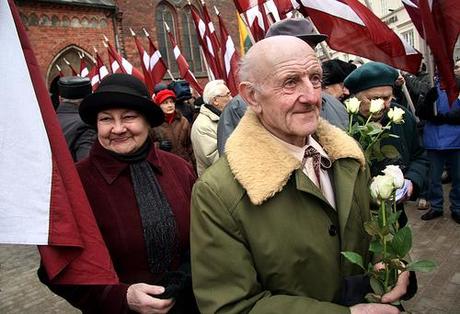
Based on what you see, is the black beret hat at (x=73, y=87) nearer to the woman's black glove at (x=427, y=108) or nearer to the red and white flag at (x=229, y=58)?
the red and white flag at (x=229, y=58)

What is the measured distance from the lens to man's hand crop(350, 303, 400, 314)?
1445 millimetres

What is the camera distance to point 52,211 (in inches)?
63.8

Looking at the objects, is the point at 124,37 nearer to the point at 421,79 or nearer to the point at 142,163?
the point at 421,79

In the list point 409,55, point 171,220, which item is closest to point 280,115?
point 171,220

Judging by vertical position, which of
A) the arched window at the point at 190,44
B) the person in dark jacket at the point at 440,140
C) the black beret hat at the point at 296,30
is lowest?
the person in dark jacket at the point at 440,140

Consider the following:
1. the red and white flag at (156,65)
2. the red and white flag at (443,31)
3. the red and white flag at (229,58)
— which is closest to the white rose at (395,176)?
the red and white flag at (443,31)

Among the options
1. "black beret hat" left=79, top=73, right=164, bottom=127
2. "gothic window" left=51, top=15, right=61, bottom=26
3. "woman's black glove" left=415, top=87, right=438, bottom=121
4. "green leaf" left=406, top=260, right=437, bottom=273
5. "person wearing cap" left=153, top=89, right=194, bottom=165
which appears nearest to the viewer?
"green leaf" left=406, top=260, right=437, bottom=273

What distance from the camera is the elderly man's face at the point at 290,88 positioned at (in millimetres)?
1561

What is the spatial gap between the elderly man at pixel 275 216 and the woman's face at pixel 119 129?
71 cm

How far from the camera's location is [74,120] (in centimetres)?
368

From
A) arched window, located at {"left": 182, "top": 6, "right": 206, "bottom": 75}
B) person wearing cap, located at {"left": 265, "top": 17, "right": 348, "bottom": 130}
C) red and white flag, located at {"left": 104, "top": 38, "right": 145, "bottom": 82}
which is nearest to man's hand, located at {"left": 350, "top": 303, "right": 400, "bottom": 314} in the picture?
person wearing cap, located at {"left": 265, "top": 17, "right": 348, "bottom": 130}

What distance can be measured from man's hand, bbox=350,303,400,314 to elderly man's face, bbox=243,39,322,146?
2.16 feet

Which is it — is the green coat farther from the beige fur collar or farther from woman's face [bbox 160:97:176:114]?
woman's face [bbox 160:97:176:114]

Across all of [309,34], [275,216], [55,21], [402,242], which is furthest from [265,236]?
[55,21]
